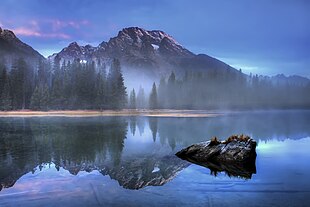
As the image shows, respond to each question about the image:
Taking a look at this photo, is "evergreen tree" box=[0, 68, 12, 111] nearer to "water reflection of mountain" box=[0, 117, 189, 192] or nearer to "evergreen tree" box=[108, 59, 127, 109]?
"evergreen tree" box=[108, 59, 127, 109]

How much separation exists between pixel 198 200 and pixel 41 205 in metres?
7.32

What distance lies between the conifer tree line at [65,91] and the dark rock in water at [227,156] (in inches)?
4553

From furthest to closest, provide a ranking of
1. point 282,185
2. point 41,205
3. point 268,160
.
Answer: point 268,160 < point 282,185 < point 41,205

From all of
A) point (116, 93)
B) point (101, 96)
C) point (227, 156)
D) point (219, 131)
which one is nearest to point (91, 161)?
point (227, 156)

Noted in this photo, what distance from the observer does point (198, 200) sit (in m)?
15.8

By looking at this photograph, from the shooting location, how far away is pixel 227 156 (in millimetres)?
25797

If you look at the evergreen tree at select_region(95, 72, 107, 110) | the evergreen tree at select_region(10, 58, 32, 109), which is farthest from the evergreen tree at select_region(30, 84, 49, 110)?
the evergreen tree at select_region(95, 72, 107, 110)

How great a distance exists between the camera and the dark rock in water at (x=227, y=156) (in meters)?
23.6

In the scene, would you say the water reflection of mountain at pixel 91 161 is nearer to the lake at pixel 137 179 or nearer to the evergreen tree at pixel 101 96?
the lake at pixel 137 179

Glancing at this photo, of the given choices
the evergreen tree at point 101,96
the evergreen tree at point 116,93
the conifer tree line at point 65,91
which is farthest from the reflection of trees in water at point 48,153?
the evergreen tree at point 116,93

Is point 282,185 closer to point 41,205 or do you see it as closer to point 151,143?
point 41,205

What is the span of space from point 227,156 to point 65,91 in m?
126

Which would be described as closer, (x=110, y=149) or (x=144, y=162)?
(x=144, y=162)

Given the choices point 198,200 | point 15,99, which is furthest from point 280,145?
point 15,99
